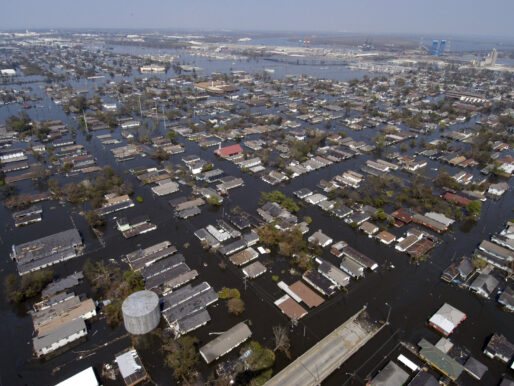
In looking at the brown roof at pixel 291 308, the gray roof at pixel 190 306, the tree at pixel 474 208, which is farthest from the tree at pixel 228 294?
the tree at pixel 474 208

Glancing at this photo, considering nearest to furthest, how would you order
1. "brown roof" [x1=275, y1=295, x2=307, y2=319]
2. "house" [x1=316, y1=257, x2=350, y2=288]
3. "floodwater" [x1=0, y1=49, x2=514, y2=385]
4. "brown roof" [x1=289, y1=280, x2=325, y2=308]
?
"floodwater" [x1=0, y1=49, x2=514, y2=385] → "brown roof" [x1=275, y1=295, x2=307, y2=319] → "brown roof" [x1=289, y1=280, x2=325, y2=308] → "house" [x1=316, y1=257, x2=350, y2=288]

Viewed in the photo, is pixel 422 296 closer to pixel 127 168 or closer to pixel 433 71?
pixel 127 168

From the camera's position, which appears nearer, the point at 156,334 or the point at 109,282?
the point at 156,334

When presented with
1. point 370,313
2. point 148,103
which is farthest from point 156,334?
point 148,103

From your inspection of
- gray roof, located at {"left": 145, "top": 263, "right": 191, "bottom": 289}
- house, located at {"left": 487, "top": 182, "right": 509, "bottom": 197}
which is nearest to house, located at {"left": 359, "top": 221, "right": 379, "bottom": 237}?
gray roof, located at {"left": 145, "top": 263, "right": 191, "bottom": 289}

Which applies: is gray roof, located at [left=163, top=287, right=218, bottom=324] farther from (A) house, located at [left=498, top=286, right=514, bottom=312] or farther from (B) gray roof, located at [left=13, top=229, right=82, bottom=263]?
(A) house, located at [left=498, top=286, right=514, bottom=312]

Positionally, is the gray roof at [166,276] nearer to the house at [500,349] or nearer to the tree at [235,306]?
the tree at [235,306]
